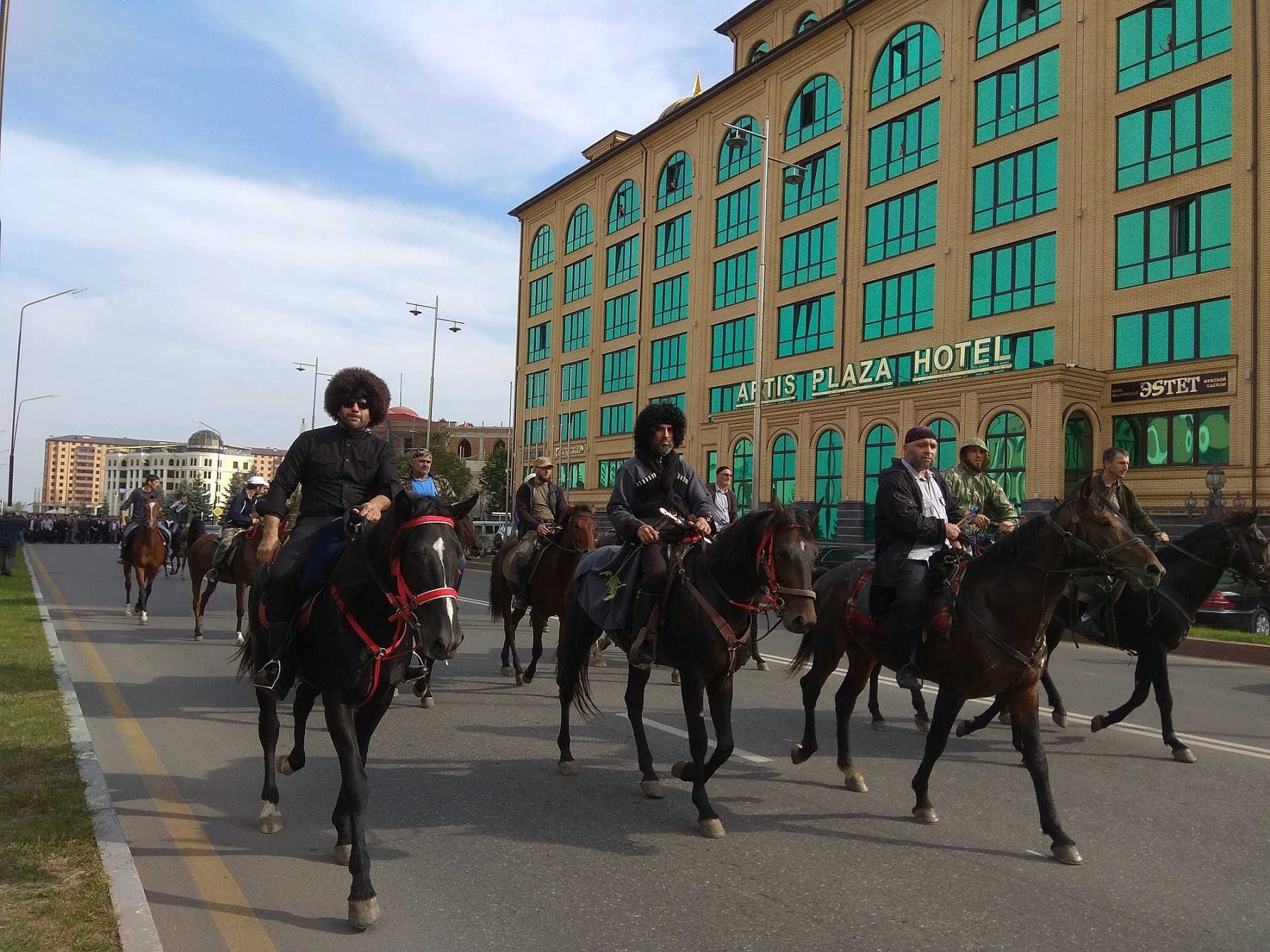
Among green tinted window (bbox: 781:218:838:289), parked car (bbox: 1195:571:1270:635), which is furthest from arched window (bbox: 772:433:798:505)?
parked car (bbox: 1195:571:1270:635)

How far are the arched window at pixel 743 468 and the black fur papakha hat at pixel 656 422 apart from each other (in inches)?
1565

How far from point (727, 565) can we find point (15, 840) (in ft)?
13.4

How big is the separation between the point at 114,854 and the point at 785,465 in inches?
1586

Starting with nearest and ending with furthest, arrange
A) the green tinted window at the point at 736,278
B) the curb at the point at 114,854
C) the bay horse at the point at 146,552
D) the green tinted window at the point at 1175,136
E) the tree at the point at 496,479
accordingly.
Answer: the curb at the point at 114,854 → the bay horse at the point at 146,552 → the green tinted window at the point at 1175,136 → the green tinted window at the point at 736,278 → the tree at the point at 496,479

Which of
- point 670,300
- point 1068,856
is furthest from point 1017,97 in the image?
point 1068,856

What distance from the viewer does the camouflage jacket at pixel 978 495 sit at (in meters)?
8.30

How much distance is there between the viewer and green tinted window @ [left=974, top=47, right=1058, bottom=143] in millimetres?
35594

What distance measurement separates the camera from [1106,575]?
587cm

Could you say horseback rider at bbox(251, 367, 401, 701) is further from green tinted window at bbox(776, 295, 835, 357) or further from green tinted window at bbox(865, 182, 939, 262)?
green tinted window at bbox(776, 295, 835, 357)

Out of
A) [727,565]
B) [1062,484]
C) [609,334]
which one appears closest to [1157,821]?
[727,565]

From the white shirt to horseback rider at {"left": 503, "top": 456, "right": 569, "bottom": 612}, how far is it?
4.91 metres

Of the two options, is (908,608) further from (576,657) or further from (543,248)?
(543,248)

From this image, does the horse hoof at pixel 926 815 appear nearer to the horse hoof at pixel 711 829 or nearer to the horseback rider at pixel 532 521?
the horse hoof at pixel 711 829

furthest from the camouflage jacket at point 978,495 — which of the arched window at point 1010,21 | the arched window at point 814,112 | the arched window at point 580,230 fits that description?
the arched window at point 580,230
